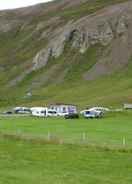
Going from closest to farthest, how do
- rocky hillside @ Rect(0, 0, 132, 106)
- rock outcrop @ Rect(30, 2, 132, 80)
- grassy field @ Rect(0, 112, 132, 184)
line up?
1. grassy field @ Rect(0, 112, 132, 184)
2. rocky hillside @ Rect(0, 0, 132, 106)
3. rock outcrop @ Rect(30, 2, 132, 80)

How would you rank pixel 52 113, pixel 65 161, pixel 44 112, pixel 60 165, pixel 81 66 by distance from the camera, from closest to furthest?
pixel 60 165
pixel 65 161
pixel 44 112
pixel 52 113
pixel 81 66

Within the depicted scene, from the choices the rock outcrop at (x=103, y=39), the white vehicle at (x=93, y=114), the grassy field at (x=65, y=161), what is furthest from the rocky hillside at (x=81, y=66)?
the grassy field at (x=65, y=161)

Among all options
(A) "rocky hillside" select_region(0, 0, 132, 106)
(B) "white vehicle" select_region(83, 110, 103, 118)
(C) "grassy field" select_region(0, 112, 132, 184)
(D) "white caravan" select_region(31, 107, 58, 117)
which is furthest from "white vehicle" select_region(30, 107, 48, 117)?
(C) "grassy field" select_region(0, 112, 132, 184)

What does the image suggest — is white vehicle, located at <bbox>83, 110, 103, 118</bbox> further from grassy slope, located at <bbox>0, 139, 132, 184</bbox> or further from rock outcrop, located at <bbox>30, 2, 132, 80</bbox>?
rock outcrop, located at <bbox>30, 2, 132, 80</bbox>

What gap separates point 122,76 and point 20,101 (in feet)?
93.4

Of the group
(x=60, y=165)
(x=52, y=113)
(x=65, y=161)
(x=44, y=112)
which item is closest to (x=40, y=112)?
(x=44, y=112)

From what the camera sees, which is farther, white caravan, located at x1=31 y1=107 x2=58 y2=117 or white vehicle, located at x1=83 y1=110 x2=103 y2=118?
white caravan, located at x1=31 y1=107 x2=58 y2=117

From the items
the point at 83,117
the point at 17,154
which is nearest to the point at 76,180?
the point at 17,154

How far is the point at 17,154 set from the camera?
1737 inches

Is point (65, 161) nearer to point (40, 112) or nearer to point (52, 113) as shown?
point (52, 113)

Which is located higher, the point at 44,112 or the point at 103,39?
the point at 103,39

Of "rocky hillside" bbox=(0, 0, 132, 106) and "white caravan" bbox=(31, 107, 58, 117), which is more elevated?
"rocky hillside" bbox=(0, 0, 132, 106)

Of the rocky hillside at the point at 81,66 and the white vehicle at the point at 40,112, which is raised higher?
the rocky hillside at the point at 81,66

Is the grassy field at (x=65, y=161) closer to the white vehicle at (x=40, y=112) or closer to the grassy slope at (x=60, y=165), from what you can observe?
the grassy slope at (x=60, y=165)
